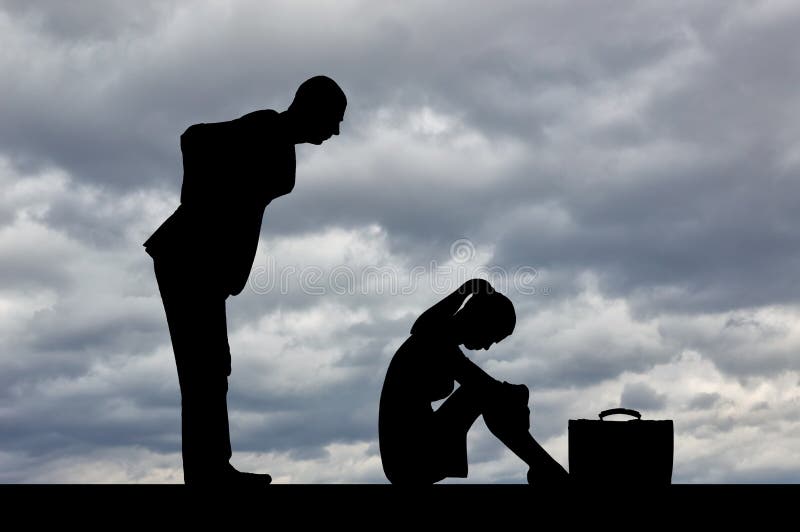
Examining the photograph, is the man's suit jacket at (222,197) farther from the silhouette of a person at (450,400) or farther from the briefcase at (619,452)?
the briefcase at (619,452)

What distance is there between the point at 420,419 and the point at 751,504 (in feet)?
7.94

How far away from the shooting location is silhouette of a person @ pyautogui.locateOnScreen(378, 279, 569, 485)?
25.8ft

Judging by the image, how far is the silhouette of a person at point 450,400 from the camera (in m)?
7.87

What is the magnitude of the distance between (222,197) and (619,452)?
11.6ft

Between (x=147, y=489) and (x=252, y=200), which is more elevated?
(x=252, y=200)

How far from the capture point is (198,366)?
780 cm

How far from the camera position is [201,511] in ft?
23.3

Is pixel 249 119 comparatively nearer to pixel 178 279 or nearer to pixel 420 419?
pixel 178 279

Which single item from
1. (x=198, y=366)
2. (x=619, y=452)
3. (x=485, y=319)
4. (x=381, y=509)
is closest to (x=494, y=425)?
(x=485, y=319)

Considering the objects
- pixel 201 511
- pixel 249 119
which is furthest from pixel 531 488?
pixel 249 119

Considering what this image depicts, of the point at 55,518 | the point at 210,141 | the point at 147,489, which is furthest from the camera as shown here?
the point at 210,141

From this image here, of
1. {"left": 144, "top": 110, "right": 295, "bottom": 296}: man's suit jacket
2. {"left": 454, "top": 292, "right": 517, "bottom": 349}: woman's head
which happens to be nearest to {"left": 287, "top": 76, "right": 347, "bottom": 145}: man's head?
{"left": 144, "top": 110, "right": 295, "bottom": 296}: man's suit jacket

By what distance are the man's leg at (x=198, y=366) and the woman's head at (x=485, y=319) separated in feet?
5.90

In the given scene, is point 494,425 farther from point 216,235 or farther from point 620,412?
point 216,235
